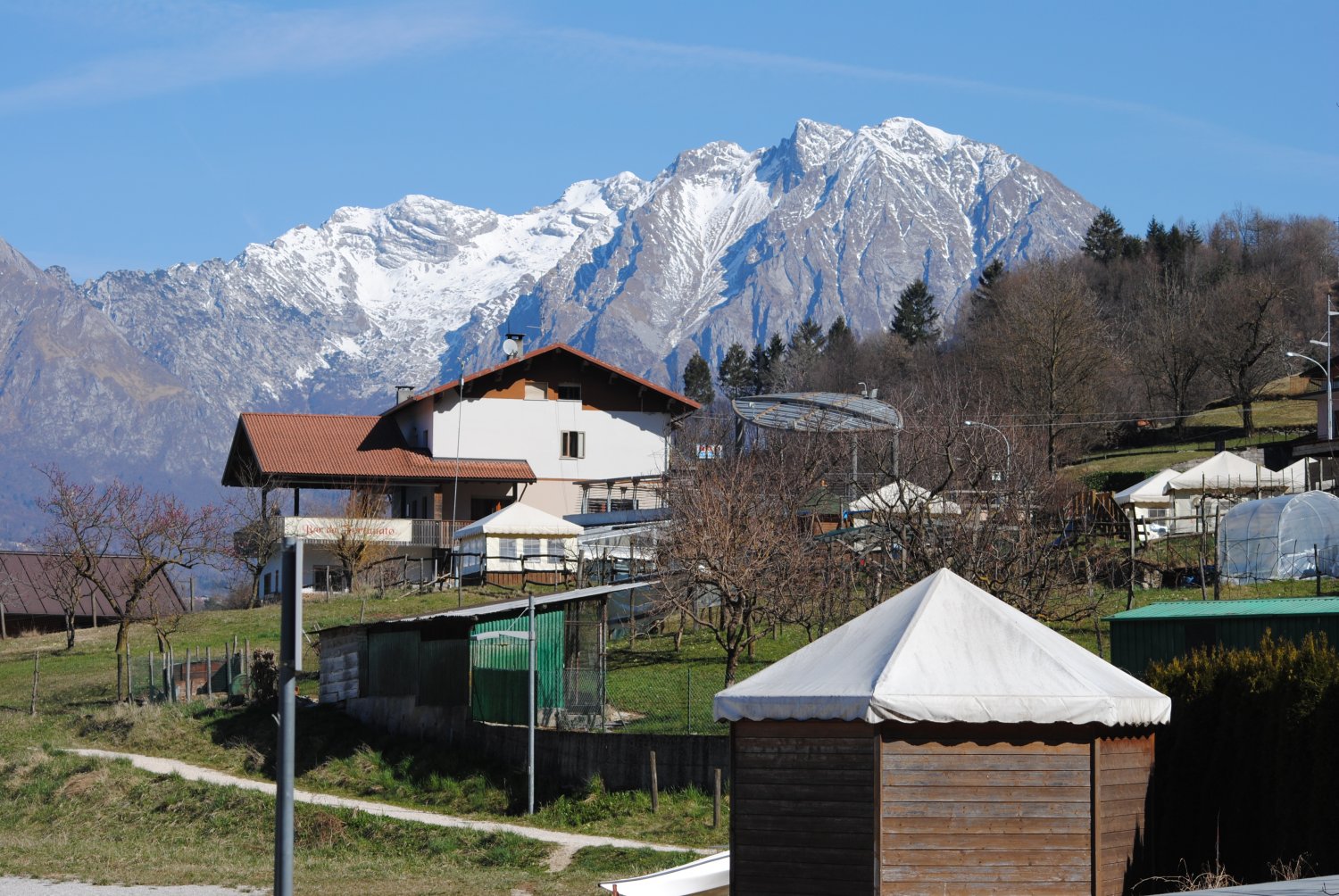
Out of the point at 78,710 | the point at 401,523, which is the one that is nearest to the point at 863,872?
the point at 78,710

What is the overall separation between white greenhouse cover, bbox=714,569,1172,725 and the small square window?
163 ft

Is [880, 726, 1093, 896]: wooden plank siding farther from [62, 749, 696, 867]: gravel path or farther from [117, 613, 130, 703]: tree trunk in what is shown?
[117, 613, 130, 703]: tree trunk

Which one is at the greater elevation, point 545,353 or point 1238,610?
point 545,353

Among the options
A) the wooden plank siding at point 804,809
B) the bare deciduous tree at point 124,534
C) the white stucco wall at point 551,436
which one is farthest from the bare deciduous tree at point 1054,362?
the wooden plank siding at point 804,809

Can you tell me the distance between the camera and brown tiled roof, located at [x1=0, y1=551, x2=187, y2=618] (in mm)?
67312

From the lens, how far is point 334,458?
6384 cm

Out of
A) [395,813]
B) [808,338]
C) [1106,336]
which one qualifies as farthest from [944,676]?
[808,338]

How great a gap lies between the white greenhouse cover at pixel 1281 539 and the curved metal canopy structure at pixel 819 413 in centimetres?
1367

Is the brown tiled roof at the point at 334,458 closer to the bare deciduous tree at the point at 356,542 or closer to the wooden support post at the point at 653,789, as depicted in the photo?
the bare deciduous tree at the point at 356,542

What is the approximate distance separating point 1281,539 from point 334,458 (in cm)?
3733

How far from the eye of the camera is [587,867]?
68.3 ft

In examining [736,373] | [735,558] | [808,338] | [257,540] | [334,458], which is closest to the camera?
[735,558]

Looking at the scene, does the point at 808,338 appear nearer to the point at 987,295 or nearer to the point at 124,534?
the point at 987,295

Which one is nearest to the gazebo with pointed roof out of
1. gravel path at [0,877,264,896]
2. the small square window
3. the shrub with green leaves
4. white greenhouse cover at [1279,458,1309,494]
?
the shrub with green leaves
